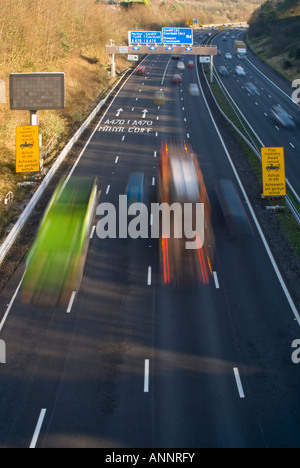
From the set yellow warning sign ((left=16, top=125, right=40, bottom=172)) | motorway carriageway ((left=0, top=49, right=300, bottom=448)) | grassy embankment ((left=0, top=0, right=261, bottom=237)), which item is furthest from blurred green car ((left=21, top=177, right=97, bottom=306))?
yellow warning sign ((left=16, top=125, right=40, bottom=172))

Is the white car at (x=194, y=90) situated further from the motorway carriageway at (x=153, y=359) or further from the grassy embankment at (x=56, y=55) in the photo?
the motorway carriageway at (x=153, y=359)

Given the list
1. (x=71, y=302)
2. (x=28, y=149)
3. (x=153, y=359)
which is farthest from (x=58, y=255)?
(x=28, y=149)

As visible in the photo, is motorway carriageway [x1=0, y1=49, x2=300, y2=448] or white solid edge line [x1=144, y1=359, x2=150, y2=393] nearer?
motorway carriageway [x1=0, y1=49, x2=300, y2=448]

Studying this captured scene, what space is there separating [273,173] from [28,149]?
51.5ft

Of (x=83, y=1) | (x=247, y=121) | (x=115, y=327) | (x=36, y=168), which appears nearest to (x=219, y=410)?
(x=115, y=327)

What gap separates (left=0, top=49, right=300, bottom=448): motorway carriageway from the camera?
46.2 feet

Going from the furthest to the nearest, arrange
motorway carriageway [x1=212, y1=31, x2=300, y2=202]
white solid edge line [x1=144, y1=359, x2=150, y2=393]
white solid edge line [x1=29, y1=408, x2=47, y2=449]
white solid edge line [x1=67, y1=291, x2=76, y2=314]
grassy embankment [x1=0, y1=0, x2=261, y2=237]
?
motorway carriageway [x1=212, y1=31, x2=300, y2=202], grassy embankment [x1=0, y1=0, x2=261, y2=237], white solid edge line [x1=67, y1=291, x2=76, y2=314], white solid edge line [x1=144, y1=359, x2=150, y2=393], white solid edge line [x1=29, y1=408, x2=47, y2=449]

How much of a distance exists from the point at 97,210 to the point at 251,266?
9918mm

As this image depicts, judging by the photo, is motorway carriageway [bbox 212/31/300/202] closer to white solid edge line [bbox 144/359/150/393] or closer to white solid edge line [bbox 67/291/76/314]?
white solid edge line [bbox 67/291/76/314]

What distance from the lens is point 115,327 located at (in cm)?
1864

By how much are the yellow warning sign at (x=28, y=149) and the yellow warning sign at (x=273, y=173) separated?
14390mm

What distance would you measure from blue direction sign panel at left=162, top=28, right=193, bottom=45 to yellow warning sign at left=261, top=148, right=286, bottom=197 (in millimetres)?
35468

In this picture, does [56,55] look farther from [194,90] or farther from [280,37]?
[280,37]

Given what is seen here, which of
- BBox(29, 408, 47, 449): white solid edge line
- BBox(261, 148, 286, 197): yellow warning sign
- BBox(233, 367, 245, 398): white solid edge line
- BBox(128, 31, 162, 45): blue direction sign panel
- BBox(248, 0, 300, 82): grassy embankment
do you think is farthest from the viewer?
BBox(248, 0, 300, 82): grassy embankment
